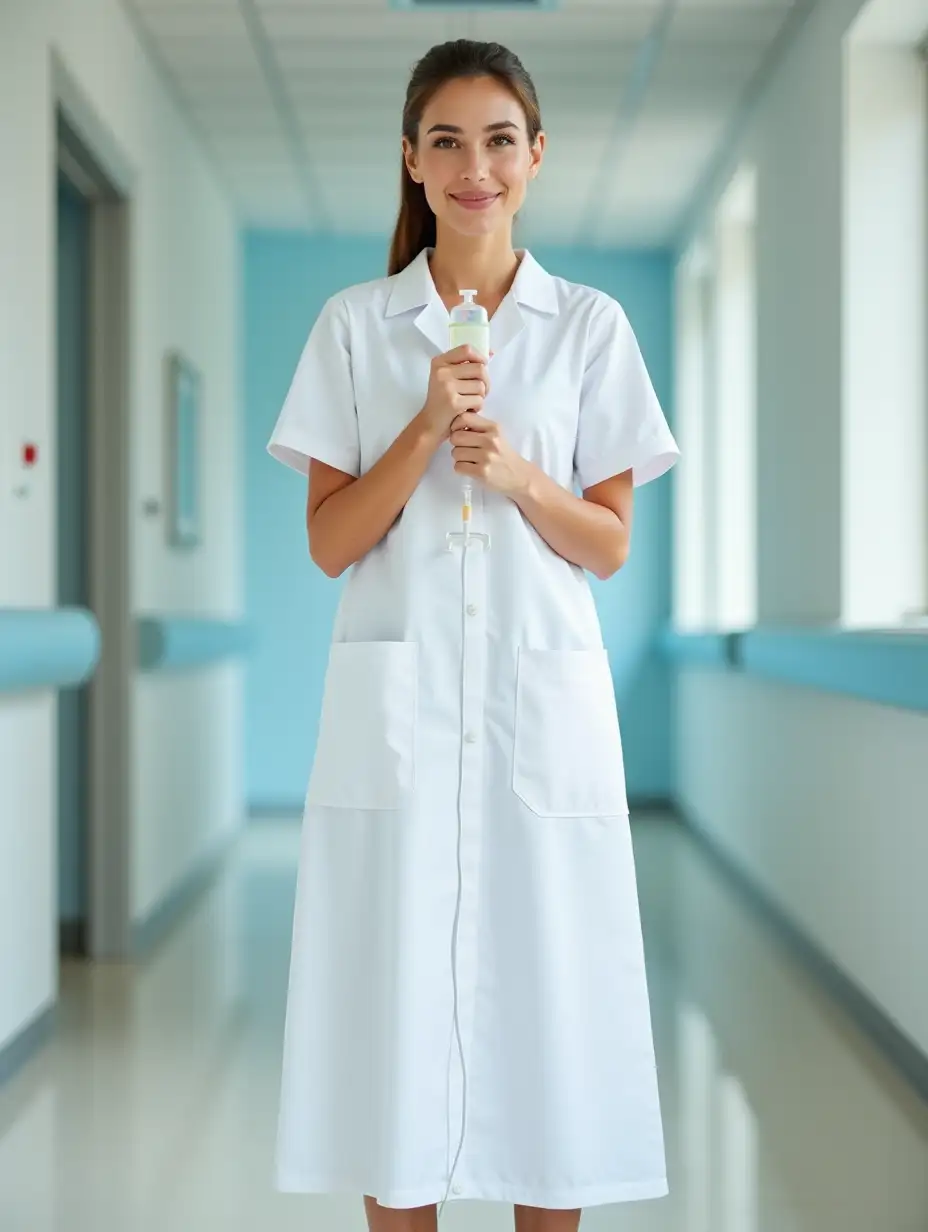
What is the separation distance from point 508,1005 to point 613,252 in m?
6.63

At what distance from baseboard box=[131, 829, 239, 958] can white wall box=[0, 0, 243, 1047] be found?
6 cm

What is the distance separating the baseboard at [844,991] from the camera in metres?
3.37

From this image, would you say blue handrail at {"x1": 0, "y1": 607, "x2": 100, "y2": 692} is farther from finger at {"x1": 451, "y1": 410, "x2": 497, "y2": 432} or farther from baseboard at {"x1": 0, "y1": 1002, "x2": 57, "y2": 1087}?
finger at {"x1": 451, "y1": 410, "x2": 497, "y2": 432}

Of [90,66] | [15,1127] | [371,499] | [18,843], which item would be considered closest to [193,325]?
[90,66]

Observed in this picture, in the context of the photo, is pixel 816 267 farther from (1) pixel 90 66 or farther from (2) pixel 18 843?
(2) pixel 18 843

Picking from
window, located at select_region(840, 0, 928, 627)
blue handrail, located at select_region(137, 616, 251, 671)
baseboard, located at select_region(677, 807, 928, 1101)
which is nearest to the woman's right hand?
baseboard, located at select_region(677, 807, 928, 1101)

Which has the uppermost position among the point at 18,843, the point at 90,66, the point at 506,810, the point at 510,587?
the point at 90,66

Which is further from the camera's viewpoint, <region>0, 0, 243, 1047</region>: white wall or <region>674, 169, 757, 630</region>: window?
<region>674, 169, 757, 630</region>: window

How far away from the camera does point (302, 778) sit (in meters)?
7.73

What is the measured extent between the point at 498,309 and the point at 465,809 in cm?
61

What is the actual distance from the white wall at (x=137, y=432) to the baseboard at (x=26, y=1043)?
0.03m

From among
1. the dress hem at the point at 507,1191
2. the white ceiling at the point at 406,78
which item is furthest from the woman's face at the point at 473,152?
the white ceiling at the point at 406,78

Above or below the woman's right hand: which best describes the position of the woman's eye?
above

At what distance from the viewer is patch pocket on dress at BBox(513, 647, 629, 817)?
5.78ft
